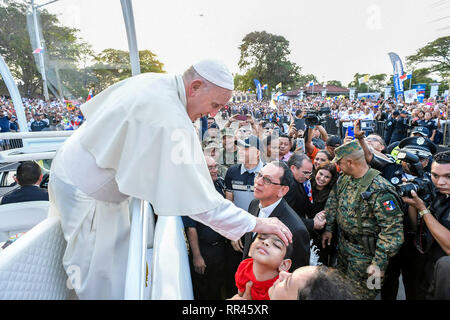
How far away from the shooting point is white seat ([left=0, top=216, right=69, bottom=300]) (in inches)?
54.2

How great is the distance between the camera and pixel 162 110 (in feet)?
4.93

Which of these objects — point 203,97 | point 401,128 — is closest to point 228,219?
point 203,97

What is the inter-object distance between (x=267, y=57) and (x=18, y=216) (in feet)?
178

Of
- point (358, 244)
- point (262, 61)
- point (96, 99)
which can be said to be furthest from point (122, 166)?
point (262, 61)

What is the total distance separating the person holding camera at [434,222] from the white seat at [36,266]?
8.69 ft

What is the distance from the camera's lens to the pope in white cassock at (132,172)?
144 cm

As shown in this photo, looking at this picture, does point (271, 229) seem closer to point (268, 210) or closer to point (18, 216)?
point (268, 210)

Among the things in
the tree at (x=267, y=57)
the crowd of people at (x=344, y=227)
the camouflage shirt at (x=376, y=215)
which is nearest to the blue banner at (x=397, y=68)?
the crowd of people at (x=344, y=227)

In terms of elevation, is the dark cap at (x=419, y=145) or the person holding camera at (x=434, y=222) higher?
the dark cap at (x=419, y=145)

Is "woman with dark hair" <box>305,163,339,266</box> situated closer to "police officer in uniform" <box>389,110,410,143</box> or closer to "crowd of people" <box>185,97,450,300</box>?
"crowd of people" <box>185,97,450,300</box>

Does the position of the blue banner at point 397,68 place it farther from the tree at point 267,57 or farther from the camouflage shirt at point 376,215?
the tree at point 267,57

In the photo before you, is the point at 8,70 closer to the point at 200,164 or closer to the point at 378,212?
the point at 200,164
